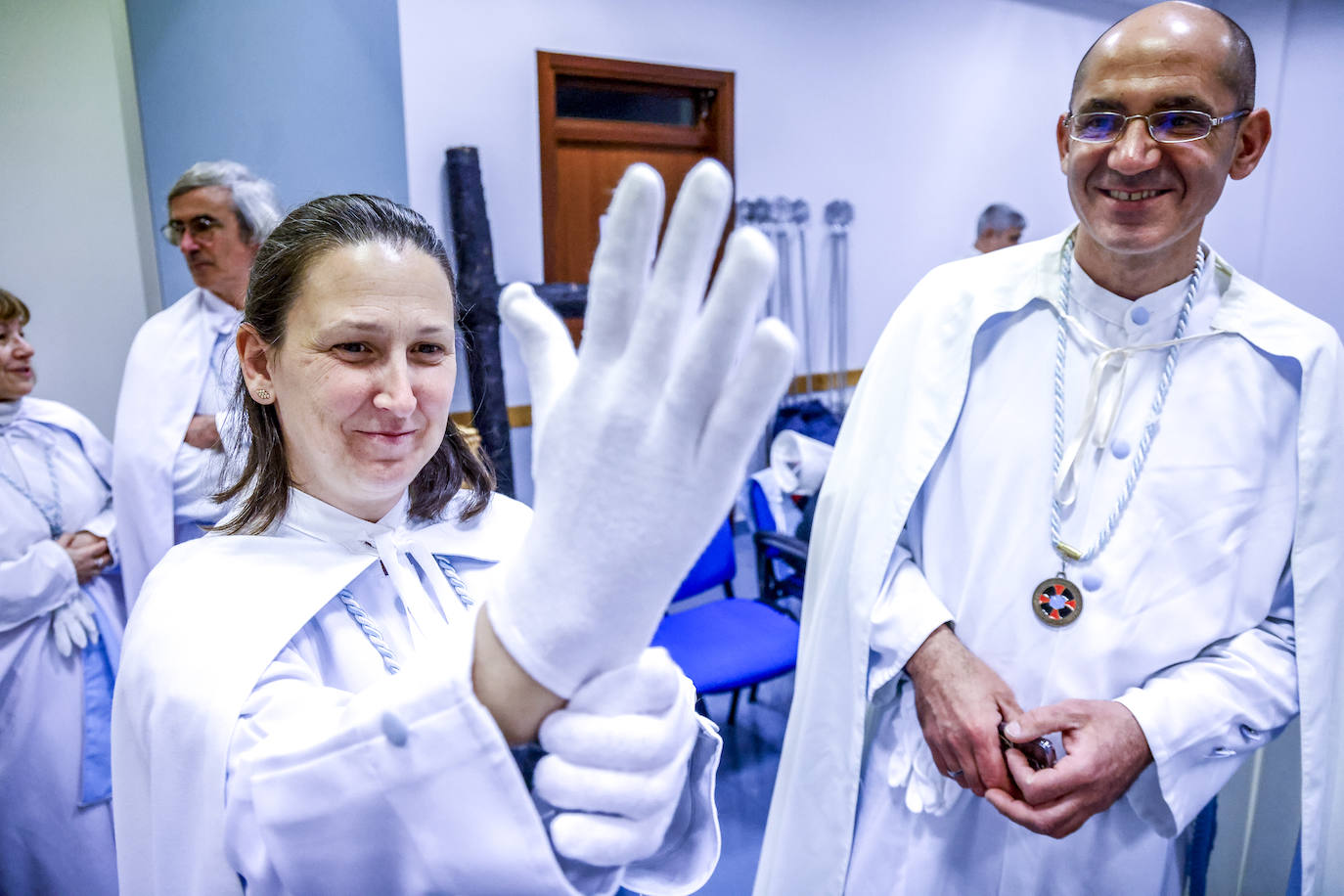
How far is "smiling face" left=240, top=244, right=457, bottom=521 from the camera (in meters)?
0.90

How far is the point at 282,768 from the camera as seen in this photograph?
0.72 metres

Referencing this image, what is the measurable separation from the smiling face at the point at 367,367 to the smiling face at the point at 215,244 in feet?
5.52

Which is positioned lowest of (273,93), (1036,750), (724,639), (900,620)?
(724,639)

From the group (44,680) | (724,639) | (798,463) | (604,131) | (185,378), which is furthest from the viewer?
(604,131)

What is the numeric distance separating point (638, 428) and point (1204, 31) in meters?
1.15

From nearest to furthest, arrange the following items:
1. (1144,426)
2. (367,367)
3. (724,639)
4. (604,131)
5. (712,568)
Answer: (367,367)
(1144,426)
(724,639)
(712,568)
(604,131)

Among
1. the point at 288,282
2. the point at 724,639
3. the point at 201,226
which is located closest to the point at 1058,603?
the point at 288,282

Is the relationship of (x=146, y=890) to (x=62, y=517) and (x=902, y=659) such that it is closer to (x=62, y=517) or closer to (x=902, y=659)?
(x=902, y=659)

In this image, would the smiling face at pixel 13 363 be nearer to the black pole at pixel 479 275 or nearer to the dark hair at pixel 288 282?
the dark hair at pixel 288 282

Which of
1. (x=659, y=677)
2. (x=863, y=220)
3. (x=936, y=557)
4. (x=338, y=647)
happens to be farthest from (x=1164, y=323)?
(x=863, y=220)

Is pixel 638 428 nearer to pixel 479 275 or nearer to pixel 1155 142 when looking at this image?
pixel 1155 142

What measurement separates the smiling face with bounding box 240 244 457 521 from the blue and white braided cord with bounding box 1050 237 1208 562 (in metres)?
0.95

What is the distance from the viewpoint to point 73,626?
212 cm

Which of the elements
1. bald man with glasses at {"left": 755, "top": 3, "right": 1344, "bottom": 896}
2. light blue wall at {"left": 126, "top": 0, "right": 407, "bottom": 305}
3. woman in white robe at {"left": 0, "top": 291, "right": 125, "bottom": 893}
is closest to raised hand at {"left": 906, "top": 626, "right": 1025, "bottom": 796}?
bald man with glasses at {"left": 755, "top": 3, "right": 1344, "bottom": 896}
